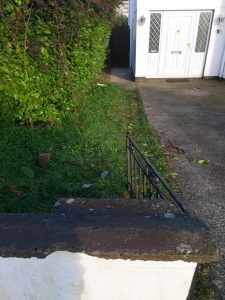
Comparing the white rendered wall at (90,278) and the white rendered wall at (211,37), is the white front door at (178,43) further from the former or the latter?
the white rendered wall at (90,278)

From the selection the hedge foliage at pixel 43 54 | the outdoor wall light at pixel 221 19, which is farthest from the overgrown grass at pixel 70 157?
the outdoor wall light at pixel 221 19

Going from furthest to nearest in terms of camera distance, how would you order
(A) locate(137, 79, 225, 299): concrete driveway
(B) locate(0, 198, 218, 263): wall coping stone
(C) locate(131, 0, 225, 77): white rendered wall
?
(C) locate(131, 0, 225, 77): white rendered wall
(A) locate(137, 79, 225, 299): concrete driveway
(B) locate(0, 198, 218, 263): wall coping stone

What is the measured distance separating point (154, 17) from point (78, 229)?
9973 millimetres

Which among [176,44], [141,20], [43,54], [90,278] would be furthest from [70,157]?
[176,44]

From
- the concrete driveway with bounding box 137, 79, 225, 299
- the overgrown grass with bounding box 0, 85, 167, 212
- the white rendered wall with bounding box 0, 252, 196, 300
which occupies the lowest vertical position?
the concrete driveway with bounding box 137, 79, 225, 299

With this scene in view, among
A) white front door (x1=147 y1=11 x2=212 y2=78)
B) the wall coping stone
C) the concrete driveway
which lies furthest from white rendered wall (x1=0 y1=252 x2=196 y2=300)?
white front door (x1=147 y1=11 x2=212 y2=78)

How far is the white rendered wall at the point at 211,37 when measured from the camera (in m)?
9.53

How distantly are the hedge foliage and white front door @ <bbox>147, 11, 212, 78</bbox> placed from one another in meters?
4.75

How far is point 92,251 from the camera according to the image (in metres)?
1.50

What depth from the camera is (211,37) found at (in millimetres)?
10125

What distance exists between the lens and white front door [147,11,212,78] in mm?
9852

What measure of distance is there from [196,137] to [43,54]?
12.4 feet

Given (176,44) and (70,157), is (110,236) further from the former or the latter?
(176,44)

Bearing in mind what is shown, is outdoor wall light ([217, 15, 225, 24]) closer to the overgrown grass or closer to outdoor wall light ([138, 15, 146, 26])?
outdoor wall light ([138, 15, 146, 26])
